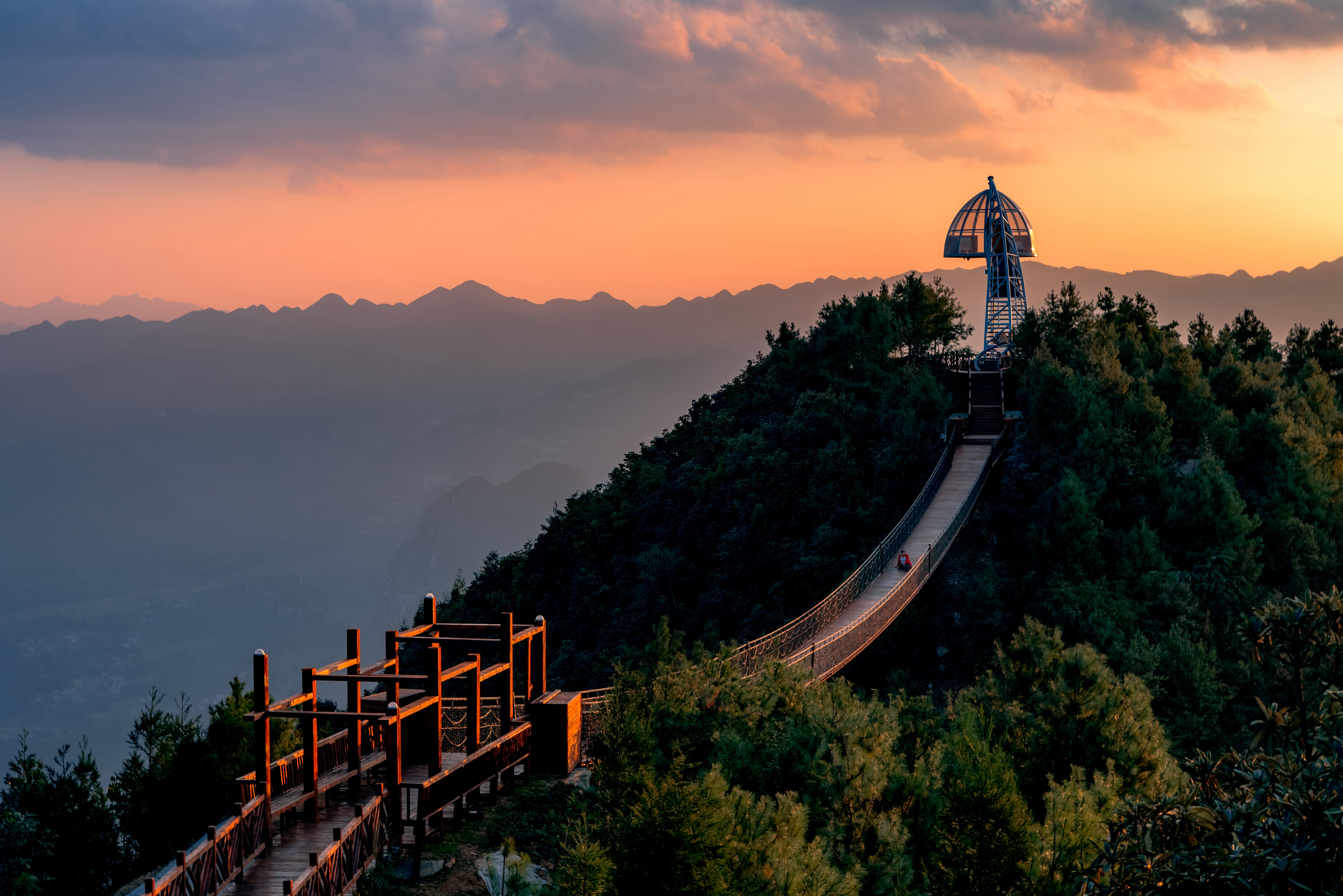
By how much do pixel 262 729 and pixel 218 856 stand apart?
5.32 ft

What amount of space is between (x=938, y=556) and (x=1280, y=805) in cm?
1834

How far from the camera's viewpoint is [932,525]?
82.6 ft

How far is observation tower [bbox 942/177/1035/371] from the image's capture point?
33219 millimetres

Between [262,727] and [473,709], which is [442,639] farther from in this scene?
[262,727]

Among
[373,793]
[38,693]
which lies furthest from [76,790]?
[38,693]

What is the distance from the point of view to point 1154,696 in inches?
794

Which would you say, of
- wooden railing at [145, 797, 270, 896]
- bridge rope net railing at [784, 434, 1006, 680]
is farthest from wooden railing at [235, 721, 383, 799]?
bridge rope net railing at [784, 434, 1006, 680]

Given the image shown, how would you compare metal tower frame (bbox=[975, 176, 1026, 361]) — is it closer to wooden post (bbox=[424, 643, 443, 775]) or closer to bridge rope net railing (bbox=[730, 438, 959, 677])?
bridge rope net railing (bbox=[730, 438, 959, 677])

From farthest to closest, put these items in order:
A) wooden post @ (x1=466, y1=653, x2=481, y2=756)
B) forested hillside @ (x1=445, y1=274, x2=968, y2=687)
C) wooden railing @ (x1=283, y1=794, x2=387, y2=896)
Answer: forested hillside @ (x1=445, y1=274, x2=968, y2=687) < wooden post @ (x1=466, y1=653, x2=481, y2=756) < wooden railing @ (x1=283, y1=794, x2=387, y2=896)

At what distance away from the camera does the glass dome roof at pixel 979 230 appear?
110 ft

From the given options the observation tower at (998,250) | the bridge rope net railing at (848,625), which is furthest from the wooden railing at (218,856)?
the observation tower at (998,250)

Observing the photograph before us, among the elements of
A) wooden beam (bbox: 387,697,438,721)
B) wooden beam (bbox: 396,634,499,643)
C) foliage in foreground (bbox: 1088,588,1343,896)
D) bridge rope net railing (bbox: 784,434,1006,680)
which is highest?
foliage in foreground (bbox: 1088,588,1343,896)

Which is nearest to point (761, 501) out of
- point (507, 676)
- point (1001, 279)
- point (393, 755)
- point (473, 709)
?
point (1001, 279)

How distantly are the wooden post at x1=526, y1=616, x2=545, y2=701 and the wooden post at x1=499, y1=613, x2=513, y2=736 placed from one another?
746mm
